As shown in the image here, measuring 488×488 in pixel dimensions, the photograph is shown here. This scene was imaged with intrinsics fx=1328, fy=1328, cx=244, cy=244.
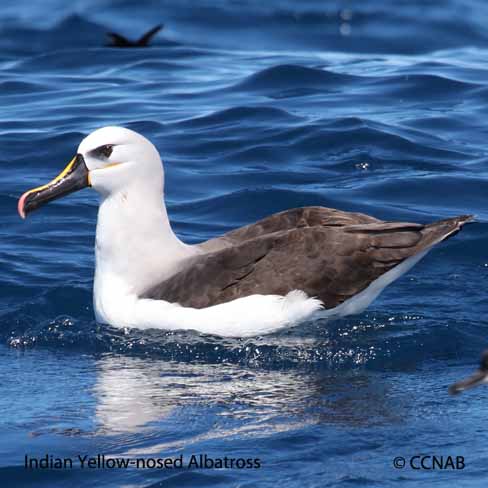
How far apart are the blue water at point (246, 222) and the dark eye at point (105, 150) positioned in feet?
3.65

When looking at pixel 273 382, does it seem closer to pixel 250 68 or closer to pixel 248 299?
pixel 248 299

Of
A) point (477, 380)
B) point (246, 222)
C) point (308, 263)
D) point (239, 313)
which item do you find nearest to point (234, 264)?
point (239, 313)

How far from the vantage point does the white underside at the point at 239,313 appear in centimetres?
808

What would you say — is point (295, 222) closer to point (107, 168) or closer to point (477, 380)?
point (107, 168)

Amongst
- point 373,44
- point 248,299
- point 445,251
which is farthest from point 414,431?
point 373,44

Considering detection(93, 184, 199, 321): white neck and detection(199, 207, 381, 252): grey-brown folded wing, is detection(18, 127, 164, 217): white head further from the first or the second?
detection(199, 207, 381, 252): grey-brown folded wing

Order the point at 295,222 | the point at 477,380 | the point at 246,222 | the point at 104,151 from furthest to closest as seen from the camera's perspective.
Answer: the point at 246,222 < the point at 295,222 < the point at 104,151 < the point at 477,380

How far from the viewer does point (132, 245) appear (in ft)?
28.0

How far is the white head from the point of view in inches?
332

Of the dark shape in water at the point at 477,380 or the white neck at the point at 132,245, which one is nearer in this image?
the dark shape in water at the point at 477,380

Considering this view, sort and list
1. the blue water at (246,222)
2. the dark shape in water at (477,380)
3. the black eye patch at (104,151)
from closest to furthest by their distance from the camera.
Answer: the dark shape in water at (477,380), the blue water at (246,222), the black eye patch at (104,151)

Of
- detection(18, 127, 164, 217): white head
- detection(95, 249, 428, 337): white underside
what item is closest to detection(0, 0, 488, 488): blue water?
detection(95, 249, 428, 337): white underside

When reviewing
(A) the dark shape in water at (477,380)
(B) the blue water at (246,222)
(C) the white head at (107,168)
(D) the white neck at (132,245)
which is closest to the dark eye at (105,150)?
(C) the white head at (107,168)

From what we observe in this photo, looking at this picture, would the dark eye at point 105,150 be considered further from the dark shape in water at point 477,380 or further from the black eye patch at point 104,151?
the dark shape in water at point 477,380
